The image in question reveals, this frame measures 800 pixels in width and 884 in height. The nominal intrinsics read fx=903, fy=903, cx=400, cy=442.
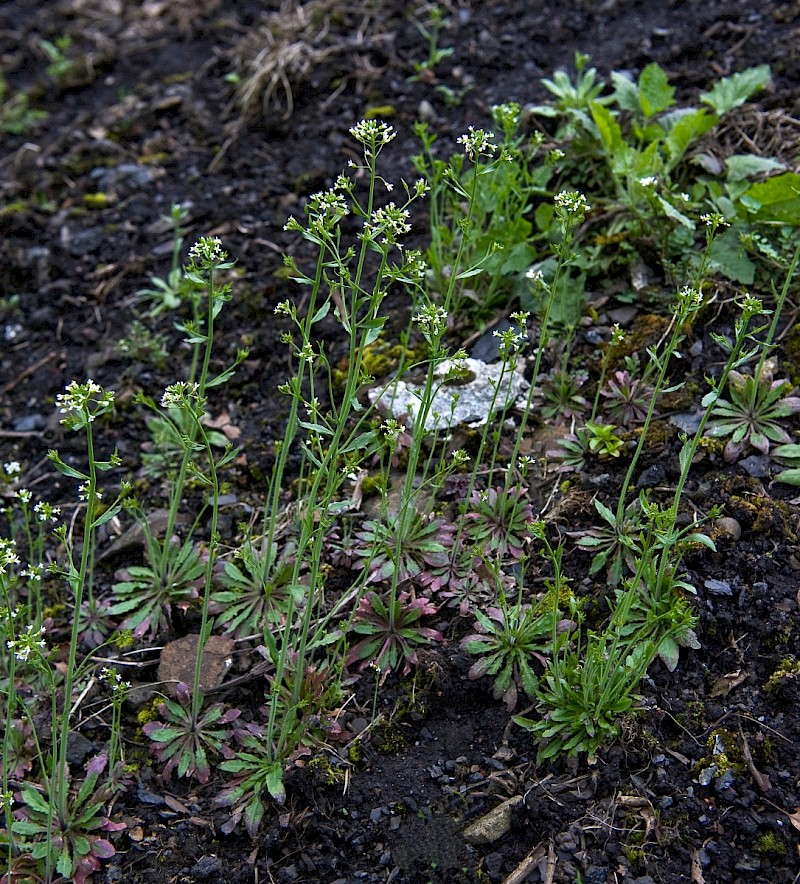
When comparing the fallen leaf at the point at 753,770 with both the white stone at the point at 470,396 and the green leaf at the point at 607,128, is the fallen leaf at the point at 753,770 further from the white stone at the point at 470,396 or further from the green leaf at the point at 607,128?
the green leaf at the point at 607,128

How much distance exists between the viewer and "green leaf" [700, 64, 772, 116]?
4.57 metres

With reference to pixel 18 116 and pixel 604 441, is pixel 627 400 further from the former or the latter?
pixel 18 116

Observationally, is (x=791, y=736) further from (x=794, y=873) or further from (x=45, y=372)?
(x=45, y=372)

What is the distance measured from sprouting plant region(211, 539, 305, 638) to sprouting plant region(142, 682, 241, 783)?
33 cm

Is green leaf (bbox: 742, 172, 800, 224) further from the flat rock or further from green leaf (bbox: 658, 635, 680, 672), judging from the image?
the flat rock

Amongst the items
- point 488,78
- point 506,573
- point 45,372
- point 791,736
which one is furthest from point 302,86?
point 791,736

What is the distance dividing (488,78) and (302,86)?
1.22 metres

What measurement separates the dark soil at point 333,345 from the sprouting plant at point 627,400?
0.81ft

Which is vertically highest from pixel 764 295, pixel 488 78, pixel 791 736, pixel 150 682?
pixel 488 78

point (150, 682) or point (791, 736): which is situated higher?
point (791, 736)

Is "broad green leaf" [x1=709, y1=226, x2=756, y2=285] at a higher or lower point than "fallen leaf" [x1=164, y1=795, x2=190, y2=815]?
higher

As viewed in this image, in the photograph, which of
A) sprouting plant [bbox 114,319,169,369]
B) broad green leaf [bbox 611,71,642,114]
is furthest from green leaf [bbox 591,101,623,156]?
sprouting plant [bbox 114,319,169,369]

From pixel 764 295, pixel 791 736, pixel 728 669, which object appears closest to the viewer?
pixel 791 736

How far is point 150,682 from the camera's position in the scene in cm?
340
